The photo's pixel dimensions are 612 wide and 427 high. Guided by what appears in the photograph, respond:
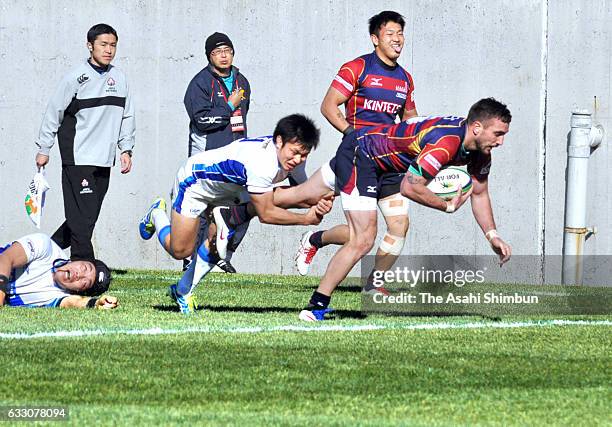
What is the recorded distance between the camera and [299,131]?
873 centimetres

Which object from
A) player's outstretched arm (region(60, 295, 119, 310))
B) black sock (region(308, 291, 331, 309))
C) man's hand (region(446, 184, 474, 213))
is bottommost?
player's outstretched arm (region(60, 295, 119, 310))

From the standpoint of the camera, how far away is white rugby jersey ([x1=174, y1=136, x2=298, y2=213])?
889cm

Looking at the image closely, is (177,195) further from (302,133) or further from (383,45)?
(383,45)

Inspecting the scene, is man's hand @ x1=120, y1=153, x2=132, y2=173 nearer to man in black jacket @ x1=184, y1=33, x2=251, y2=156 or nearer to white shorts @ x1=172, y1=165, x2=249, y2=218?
man in black jacket @ x1=184, y1=33, x2=251, y2=156

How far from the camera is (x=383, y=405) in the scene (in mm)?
5590

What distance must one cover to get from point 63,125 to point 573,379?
658 cm

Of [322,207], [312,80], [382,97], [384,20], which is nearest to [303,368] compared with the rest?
[322,207]

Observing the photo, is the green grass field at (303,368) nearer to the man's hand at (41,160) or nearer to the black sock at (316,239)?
the black sock at (316,239)

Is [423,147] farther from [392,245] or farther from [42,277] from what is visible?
[42,277]

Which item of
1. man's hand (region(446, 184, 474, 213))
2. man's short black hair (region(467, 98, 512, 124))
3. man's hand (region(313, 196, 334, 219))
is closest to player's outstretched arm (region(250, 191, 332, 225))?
man's hand (region(313, 196, 334, 219))

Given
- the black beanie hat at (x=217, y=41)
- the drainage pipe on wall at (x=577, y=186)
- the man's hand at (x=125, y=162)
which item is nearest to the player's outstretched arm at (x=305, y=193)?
the man's hand at (x=125, y=162)

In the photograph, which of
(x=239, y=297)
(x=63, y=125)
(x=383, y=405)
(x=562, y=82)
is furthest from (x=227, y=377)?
(x=562, y=82)

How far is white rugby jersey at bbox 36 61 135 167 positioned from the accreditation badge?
1.14 metres

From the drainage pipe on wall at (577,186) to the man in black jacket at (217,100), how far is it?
11.1ft
